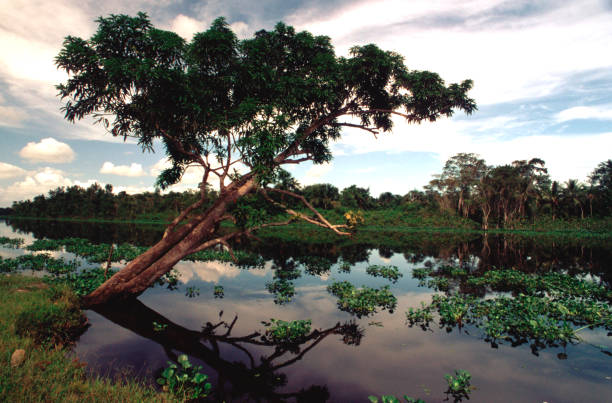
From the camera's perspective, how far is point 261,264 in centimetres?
2327

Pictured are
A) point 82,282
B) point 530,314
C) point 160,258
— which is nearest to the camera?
point 530,314

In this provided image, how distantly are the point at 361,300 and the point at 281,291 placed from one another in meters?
4.49

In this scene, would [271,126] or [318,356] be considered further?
[271,126]

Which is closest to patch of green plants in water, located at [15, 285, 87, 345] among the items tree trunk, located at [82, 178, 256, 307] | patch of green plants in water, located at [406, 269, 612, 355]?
tree trunk, located at [82, 178, 256, 307]

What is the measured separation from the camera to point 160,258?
1277 cm

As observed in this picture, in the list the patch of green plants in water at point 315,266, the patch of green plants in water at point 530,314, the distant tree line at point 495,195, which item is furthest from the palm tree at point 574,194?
the patch of green plants in water at point 315,266

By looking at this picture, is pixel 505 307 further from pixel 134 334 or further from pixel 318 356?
pixel 134 334

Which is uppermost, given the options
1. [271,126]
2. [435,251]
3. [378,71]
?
[378,71]

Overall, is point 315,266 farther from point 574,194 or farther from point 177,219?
point 574,194

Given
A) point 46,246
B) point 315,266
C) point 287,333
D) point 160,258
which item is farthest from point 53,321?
point 46,246

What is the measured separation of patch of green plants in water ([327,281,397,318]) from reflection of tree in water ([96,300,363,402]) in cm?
154

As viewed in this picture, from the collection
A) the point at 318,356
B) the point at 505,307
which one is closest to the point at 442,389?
the point at 318,356

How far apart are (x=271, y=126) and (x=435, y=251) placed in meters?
28.3

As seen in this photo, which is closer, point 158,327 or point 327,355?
point 327,355
